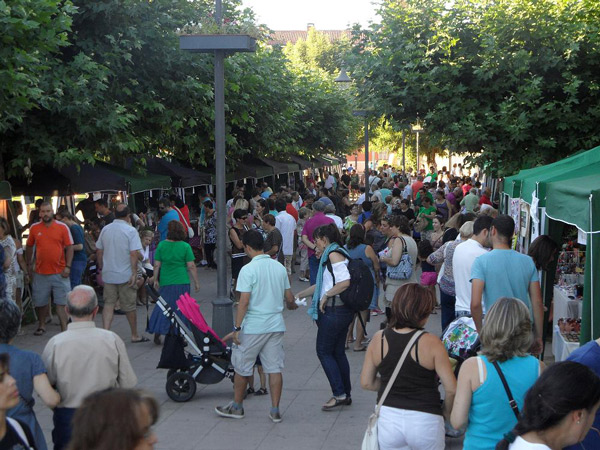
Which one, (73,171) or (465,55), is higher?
(465,55)

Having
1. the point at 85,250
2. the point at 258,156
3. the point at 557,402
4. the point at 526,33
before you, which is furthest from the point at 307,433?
the point at 258,156

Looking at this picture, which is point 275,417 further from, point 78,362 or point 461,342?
point 78,362

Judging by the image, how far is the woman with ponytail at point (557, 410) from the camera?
10.5 ft

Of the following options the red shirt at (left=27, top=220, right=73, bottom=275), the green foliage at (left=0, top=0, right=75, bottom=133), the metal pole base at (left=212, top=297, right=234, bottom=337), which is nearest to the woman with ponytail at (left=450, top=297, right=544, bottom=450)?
the metal pole base at (left=212, top=297, right=234, bottom=337)

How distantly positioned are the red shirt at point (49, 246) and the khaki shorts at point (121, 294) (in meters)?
0.92

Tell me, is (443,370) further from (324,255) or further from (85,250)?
(85,250)

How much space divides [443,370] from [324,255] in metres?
3.37

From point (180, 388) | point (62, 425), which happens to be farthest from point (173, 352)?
point (62, 425)

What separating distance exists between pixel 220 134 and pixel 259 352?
3.74 metres

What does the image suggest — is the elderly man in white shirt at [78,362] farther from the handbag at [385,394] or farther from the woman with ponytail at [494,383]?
the woman with ponytail at [494,383]

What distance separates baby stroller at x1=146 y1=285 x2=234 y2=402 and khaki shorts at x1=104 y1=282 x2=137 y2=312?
2.65 meters

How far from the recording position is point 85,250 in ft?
42.4

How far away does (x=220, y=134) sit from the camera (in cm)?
1043

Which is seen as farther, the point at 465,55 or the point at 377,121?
the point at 377,121
